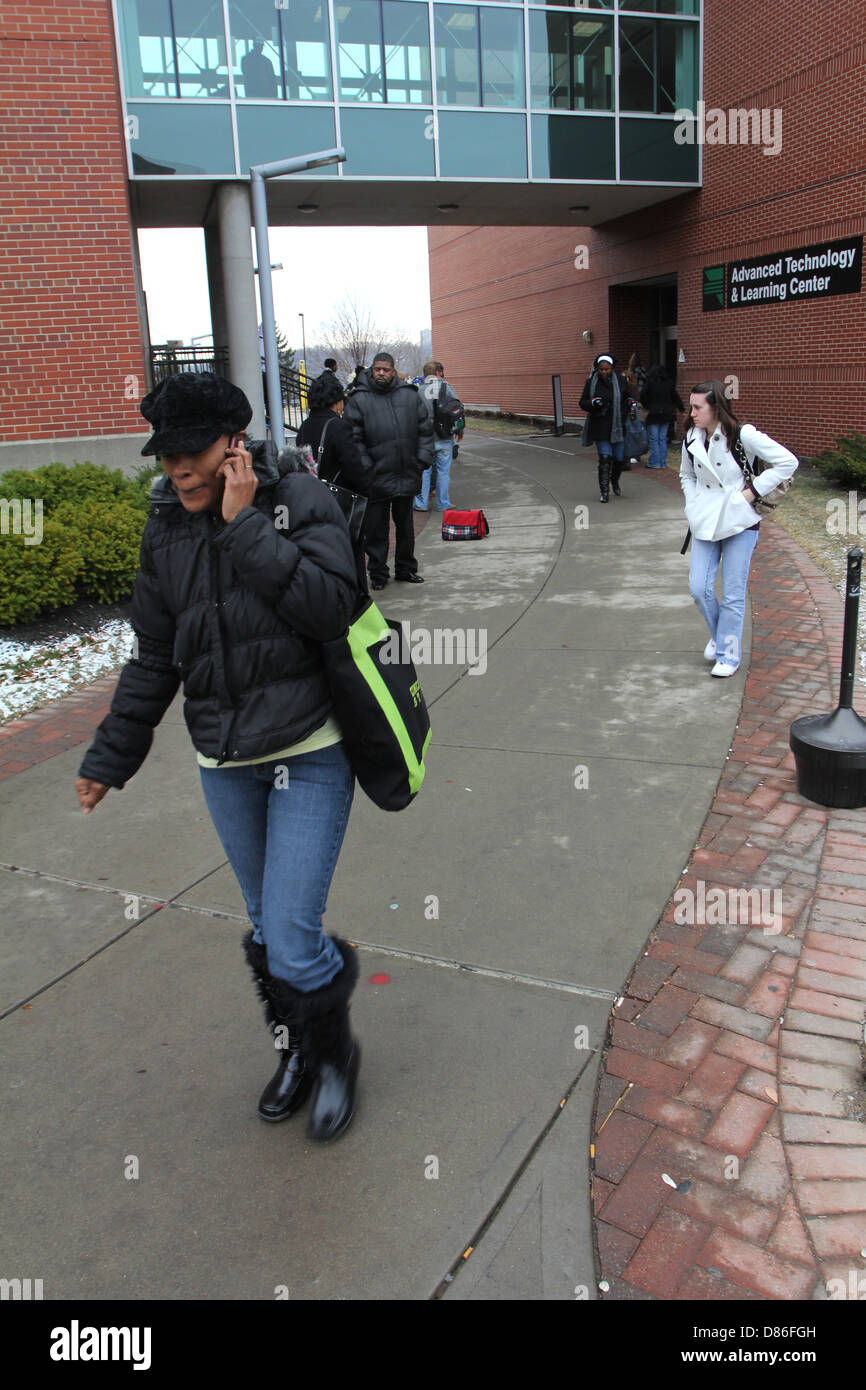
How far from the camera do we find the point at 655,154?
17.7m

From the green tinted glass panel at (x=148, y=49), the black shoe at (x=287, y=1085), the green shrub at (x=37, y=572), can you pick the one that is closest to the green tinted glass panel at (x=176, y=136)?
the green tinted glass panel at (x=148, y=49)

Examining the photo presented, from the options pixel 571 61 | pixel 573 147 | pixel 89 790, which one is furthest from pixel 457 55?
pixel 89 790

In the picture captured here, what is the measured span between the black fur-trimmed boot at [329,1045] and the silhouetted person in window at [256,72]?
1513 cm

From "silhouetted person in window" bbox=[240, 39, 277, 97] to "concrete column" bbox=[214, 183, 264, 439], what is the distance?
1.24 meters

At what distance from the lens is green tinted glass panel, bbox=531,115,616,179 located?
16766mm

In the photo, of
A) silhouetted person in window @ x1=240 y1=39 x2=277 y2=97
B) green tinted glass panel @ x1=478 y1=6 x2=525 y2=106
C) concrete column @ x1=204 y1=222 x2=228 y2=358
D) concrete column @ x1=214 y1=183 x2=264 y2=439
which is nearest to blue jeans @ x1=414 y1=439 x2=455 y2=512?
concrete column @ x1=214 y1=183 x2=264 y2=439

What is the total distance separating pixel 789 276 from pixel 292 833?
1617cm

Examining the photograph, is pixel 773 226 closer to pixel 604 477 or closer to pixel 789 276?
pixel 789 276

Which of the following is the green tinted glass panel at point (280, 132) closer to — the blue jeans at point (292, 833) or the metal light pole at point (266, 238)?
the metal light pole at point (266, 238)

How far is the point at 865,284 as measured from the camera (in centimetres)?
1427

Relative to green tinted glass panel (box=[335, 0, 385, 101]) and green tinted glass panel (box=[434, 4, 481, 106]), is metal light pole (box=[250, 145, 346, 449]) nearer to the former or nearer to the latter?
green tinted glass panel (box=[335, 0, 385, 101])

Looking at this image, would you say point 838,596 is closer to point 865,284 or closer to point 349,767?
point 349,767

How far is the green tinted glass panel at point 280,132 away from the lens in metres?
14.6

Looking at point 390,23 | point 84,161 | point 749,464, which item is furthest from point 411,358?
point 749,464
